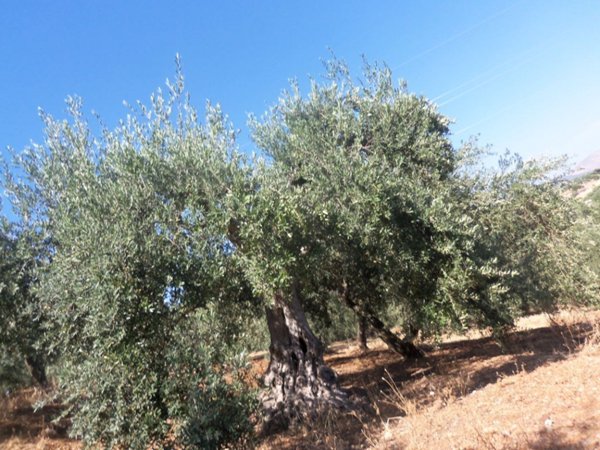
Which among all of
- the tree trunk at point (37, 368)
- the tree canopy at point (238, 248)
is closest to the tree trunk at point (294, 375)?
the tree canopy at point (238, 248)

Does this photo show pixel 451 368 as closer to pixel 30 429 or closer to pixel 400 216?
pixel 400 216

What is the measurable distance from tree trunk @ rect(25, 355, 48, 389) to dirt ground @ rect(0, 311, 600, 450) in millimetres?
1445

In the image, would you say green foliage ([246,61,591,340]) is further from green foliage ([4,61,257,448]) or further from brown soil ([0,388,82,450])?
brown soil ([0,388,82,450])

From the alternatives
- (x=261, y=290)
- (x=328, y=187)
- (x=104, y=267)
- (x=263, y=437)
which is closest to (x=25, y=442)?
(x=263, y=437)

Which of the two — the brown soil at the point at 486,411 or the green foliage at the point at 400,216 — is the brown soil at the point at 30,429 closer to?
the brown soil at the point at 486,411

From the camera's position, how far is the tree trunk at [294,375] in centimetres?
1048

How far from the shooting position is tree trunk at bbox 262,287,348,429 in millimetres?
10484

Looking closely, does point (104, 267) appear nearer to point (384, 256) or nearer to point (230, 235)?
point (230, 235)

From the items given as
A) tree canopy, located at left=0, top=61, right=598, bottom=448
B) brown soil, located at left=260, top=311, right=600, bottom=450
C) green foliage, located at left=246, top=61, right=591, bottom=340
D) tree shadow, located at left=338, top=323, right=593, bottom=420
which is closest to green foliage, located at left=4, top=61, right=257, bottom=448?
tree canopy, located at left=0, top=61, right=598, bottom=448

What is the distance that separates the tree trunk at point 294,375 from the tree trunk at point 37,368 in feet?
31.5

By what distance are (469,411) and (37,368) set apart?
16130 millimetres

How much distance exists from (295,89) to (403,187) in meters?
5.62

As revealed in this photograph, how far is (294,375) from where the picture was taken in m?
11.2

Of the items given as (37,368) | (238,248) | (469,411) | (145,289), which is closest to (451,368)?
(469,411)
